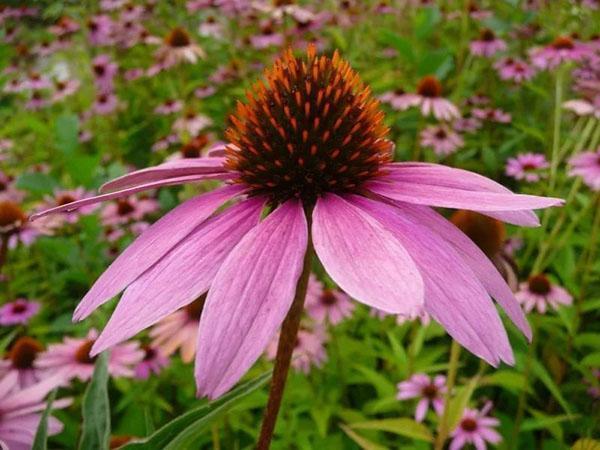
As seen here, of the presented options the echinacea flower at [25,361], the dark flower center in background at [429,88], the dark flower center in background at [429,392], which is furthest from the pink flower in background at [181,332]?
the dark flower center in background at [429,88]

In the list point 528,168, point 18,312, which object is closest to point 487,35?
point 528,168

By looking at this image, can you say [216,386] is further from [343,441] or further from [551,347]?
[551,347]

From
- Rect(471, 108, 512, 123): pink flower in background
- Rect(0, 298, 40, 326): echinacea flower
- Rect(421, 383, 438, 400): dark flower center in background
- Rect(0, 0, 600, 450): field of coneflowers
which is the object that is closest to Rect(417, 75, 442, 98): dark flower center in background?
Rect(0, 0, 600, 450): field of coneflowers

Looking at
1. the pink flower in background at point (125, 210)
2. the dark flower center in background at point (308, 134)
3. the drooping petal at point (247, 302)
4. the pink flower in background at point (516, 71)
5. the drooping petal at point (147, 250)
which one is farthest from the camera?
the pink flower in background at point (516, 71)

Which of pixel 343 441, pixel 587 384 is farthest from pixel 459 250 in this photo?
pixel 587 384

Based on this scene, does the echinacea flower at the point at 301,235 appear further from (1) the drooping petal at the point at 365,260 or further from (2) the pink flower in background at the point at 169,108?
(2) the pink flower in background at the point at 169,108
